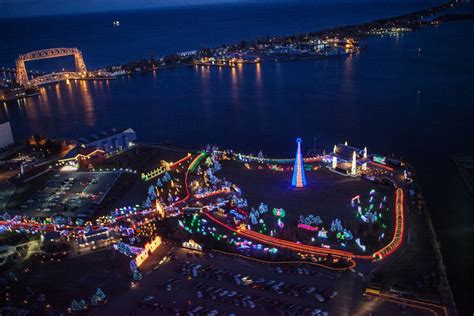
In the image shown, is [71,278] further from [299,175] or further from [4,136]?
[4,136]

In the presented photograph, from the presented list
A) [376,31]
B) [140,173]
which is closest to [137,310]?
[140,173]

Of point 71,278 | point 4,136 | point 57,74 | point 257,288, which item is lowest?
point 257,288

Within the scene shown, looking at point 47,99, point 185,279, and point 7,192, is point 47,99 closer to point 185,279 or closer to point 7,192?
point 7,192

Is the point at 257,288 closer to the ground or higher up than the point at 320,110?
closer to the ground

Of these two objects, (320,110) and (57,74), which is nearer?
(320,110)

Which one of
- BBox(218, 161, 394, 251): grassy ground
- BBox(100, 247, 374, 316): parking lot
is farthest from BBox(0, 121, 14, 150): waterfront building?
BBox(100, 247, 374, 316): parking lot

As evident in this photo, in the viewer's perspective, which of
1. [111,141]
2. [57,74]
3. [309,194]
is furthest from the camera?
[57,74]

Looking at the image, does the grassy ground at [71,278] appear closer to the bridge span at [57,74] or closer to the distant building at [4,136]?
the distant building at [4,136]

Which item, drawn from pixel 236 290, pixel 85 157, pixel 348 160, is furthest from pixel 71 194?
pixel 348 160
